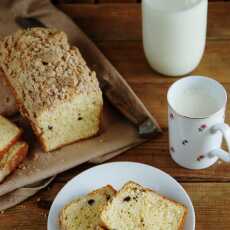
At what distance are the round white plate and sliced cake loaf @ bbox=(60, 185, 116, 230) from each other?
4 centimetres

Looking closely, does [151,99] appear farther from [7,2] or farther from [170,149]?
[7,2]

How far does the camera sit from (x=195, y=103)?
1707mm

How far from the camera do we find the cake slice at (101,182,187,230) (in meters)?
1.51

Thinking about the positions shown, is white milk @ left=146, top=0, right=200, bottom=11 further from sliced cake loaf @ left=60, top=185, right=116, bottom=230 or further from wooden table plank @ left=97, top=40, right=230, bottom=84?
sliced cake loaf @ left=60, top=185, right=116, bottom=230

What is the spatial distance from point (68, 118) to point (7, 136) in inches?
8.3

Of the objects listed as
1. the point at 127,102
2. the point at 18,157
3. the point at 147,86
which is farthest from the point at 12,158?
the point at 147,86

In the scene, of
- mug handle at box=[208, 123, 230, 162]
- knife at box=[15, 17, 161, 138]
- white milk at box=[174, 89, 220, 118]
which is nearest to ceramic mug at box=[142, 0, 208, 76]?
knife at box=[15, 17, 161, 138]

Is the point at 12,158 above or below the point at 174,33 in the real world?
below

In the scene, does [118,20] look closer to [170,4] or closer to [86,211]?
[170,4]

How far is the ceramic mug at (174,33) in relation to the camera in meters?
1.87

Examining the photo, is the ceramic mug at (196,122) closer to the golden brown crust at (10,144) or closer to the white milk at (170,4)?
the white milk at (170,4)

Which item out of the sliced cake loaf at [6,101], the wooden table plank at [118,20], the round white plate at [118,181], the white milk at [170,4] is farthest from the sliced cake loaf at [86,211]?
the wooden table plank at [118,20]

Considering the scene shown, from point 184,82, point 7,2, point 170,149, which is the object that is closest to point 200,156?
point 170,149

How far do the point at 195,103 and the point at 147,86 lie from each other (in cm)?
36
